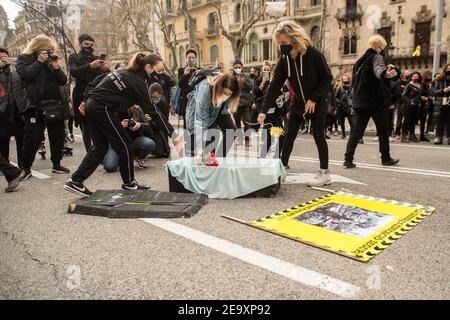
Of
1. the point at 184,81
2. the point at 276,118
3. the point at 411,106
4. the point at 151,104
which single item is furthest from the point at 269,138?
the point at 411,106

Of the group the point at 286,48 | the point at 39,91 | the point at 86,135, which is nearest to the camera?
the point at 286,48

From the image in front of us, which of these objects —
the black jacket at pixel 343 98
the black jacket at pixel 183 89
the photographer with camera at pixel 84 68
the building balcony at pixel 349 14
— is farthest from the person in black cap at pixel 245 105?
the building balcony at pixel 349 14

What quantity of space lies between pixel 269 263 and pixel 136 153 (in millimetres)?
4229

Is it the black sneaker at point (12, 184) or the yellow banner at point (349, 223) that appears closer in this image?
the yellow banner at point (349, 223)

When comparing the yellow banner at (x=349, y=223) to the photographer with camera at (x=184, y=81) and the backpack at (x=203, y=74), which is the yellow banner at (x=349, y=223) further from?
the photographer with camera at (x=184, y=81)

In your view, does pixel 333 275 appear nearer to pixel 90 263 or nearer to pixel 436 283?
pixel 436 283

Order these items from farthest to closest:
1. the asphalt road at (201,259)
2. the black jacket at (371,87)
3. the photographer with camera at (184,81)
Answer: the photographer with camera at (184,81) → the black jacket at (371,87) → the asphalt road at (201,259)

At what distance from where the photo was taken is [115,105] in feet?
15.2

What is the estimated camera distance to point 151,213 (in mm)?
3900

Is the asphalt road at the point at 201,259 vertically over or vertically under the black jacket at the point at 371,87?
under

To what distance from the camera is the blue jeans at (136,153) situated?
20.8 ft

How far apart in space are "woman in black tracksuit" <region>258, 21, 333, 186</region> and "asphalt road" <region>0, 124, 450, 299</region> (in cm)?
96

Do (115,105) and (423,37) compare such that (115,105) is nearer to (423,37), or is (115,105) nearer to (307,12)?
(423,37)

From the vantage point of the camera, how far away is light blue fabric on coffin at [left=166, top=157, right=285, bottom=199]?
15.0 ft
